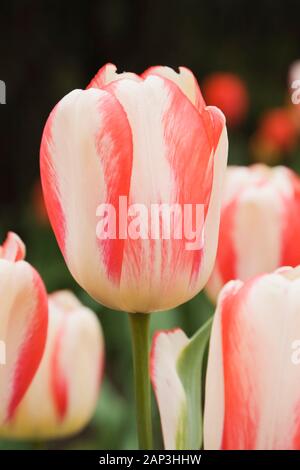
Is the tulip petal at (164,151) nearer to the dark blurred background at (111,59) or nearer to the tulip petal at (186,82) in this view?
the tulip petal at (186,82)

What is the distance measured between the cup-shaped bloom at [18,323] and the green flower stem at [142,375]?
3 cm

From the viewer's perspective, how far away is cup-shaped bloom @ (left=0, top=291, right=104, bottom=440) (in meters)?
0.53

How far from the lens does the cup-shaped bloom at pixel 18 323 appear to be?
38cm

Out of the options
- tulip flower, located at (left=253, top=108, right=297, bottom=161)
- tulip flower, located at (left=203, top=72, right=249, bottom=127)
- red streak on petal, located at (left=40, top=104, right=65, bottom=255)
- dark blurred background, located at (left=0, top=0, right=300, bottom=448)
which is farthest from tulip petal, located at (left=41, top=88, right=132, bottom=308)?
tulip flower, located at (left=203, top=72, right=249, bottom=127)

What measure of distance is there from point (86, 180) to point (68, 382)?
0.21 meters

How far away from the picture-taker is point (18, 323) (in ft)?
1.25

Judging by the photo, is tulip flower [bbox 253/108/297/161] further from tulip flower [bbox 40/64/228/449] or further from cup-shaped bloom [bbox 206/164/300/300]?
tulip flower [bbox 40/64/228/449]

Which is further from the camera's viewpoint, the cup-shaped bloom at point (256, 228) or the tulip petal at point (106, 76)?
the cup-shaped bloom at point (256, 228)

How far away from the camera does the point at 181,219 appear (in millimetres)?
376

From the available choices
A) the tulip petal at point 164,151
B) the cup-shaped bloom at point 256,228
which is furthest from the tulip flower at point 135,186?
the cup-shaped bloom at point 256,228

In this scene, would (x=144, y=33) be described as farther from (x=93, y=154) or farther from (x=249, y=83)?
(x=93, y=154)

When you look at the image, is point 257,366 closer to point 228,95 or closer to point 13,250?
point 13,250

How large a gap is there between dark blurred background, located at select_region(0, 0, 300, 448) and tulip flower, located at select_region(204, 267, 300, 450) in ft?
3.60

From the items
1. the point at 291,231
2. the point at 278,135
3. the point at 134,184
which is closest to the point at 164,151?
the point at 134,184
